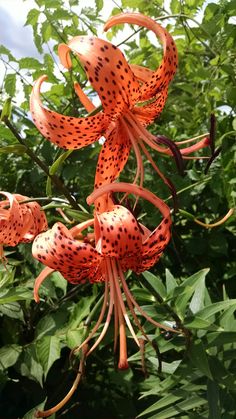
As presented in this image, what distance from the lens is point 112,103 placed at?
1029mm

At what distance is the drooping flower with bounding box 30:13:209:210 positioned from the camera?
93 centimetres

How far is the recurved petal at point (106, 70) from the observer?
916 millimetres

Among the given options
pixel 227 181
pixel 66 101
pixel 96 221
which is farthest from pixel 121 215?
pixel 66 101

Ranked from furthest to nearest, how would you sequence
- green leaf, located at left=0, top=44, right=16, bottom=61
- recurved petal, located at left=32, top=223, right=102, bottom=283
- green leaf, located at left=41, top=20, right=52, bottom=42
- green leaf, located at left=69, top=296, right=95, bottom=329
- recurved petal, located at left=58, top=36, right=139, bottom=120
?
green leaf, located at left=0, top=44, right=16, bottom=61
green leaf, located at left=41, top=20, right=52, bottom=42
green leaf, located at left=69, top=296, right=95, bottom=329
recurved petal, located at left=32, top=223, right=102, bottom=283
recurved petal, located at left=58, top=36, right=139, bottom=120

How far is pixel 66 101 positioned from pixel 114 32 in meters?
0.36

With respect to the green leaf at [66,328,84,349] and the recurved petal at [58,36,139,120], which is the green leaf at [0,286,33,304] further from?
the recurved petal at [58,36,139,120]

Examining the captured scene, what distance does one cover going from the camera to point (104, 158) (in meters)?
1.10

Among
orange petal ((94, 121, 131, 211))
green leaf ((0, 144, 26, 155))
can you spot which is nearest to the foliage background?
green leaf ((0, 144, 26, 155))

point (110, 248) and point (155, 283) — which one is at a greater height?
point (110, 248)

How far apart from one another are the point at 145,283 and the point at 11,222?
0.35m

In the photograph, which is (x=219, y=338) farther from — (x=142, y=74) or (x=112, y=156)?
(x=142, y=74)

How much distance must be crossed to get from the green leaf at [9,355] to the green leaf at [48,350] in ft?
0.35

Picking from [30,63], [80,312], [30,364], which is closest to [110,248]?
[80,312]

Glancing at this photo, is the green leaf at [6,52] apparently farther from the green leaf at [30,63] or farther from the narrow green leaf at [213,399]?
the narrow green leaf at [213,399]
